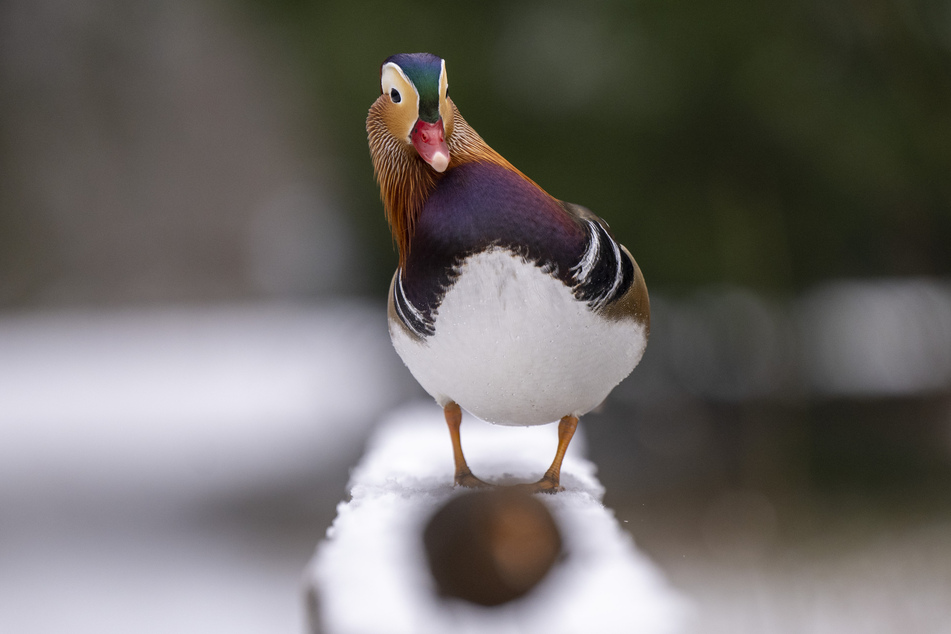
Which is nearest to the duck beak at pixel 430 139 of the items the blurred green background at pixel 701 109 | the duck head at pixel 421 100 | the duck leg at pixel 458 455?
the duck head at pixel 421 100

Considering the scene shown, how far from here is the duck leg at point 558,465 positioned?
0.44m

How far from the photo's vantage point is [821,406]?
3.84ft

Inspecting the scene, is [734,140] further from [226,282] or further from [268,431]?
[226,282]

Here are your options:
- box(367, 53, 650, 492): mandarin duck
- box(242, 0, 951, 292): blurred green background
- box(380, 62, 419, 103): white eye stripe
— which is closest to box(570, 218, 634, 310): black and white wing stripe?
box(367, 53, 650, 492): mandarin duck

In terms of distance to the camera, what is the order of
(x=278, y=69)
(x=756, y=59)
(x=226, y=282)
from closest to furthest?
1. (x=756, y=59)
2. (x=278, y=69)
3. (x=226, y=282)

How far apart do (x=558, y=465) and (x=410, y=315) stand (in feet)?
0.48

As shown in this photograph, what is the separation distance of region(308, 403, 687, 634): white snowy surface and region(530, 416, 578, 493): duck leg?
0.01 meters

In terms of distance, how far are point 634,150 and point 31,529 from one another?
36.8 inches

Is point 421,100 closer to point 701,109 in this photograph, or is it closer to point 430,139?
point 430,139

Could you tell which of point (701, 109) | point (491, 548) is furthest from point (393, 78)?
point (701, 109)

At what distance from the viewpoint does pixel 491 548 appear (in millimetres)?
348

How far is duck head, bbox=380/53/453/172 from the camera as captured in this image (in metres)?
0.33

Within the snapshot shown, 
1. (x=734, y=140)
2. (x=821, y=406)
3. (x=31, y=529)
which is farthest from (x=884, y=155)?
(x=31, y=529)

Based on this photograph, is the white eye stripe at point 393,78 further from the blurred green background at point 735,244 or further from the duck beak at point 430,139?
the blurred green background at point 735,244
